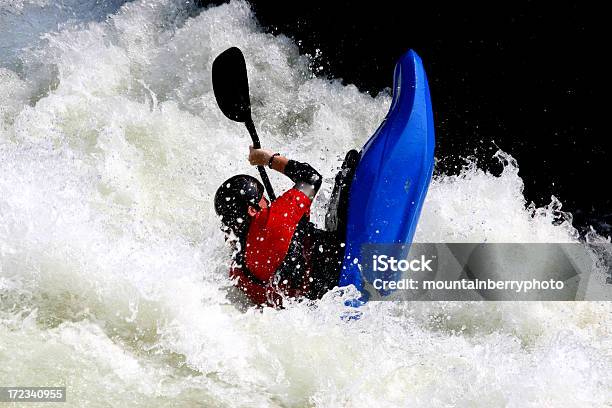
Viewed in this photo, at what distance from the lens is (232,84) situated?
339 centimetres

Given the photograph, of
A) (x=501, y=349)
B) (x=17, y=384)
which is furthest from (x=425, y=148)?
(x=17, y=384)

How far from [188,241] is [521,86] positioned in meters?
2.52

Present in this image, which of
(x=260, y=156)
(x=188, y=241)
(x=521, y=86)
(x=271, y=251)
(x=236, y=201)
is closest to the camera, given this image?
(x=271, y=251)

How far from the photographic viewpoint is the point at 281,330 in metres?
2.60

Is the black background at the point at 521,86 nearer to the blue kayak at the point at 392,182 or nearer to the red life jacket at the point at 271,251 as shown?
the blue kayak at the point at 392,182

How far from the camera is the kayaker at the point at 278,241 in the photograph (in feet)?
9.02

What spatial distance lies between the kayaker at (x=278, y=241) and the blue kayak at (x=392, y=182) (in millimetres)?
122

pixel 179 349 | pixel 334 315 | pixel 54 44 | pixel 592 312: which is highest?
pixel 54 44

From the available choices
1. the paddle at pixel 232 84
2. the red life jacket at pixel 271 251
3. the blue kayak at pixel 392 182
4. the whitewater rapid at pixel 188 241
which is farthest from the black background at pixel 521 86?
the red life jacket at pixel 271 251

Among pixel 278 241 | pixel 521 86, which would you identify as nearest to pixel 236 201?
pixel 278 241

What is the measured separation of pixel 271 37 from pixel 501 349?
11.0ft

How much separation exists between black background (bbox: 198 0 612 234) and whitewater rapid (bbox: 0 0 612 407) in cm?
21

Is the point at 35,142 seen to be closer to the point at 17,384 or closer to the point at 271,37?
the point at 271,37

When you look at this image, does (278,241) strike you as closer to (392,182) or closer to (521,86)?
(392,182)
